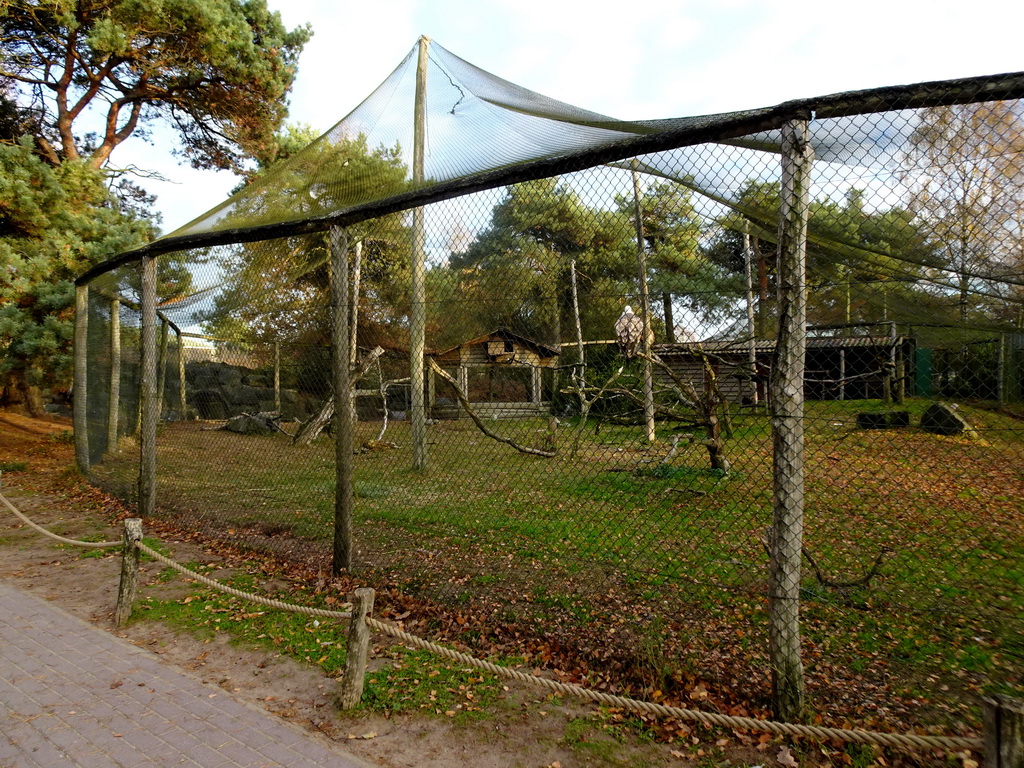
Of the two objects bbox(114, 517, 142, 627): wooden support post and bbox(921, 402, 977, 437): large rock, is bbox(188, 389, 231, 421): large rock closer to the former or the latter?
bbox(114, 517, 142, 627): wooden support post

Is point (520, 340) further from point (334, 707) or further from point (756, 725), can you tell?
point (756, 725)

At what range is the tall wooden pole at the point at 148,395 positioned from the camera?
20.8 feet

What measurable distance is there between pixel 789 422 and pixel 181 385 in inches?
261

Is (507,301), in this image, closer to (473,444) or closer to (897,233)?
(473,444)

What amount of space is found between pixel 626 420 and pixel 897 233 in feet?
9.03

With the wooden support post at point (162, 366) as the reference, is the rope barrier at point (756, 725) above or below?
below

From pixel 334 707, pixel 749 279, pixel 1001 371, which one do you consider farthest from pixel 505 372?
pixel 1001 371

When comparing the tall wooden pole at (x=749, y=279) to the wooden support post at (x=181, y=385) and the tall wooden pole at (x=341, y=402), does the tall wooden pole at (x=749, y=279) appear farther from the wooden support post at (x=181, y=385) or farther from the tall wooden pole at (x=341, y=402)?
the wooden support post at (x=181, y=385)

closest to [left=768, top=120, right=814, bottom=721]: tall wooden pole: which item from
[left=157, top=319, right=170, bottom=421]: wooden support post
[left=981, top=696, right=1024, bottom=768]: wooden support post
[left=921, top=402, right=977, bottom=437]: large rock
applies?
[left=921, top=402, right=977, bottom=437]: large rock

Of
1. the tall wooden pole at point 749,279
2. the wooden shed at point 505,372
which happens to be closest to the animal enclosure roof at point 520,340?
the wooden shed at point 505,372

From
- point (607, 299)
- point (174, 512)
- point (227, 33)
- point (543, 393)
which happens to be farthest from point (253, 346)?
point (227, 33)

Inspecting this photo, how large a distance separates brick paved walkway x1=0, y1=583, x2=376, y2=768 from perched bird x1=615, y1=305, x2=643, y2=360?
2409 millimetres

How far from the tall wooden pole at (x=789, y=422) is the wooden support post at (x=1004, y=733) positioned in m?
0.90

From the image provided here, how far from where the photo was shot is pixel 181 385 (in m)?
7.10
